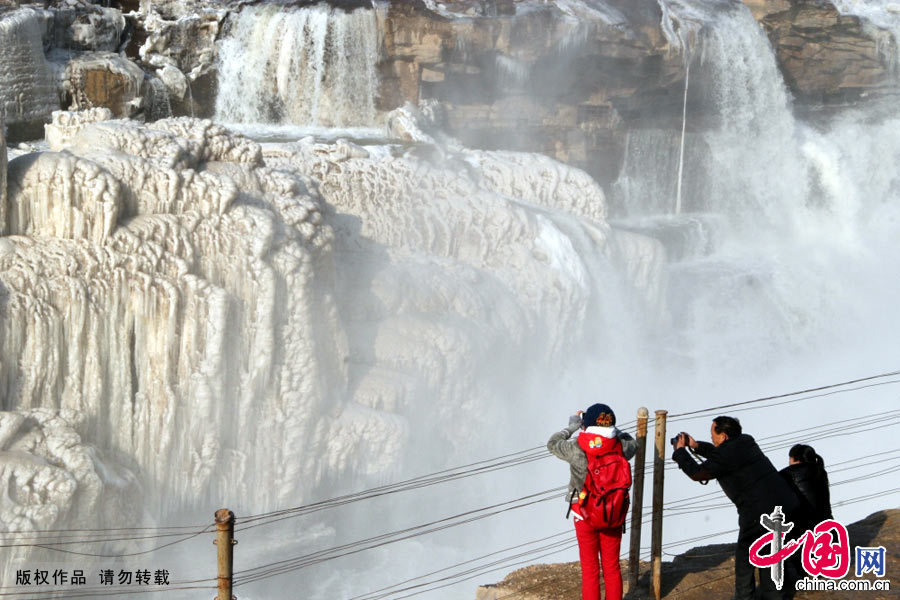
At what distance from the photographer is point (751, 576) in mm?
4320

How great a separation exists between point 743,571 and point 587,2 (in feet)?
40.4

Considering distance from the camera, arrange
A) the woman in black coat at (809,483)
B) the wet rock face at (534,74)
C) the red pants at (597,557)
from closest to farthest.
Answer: the red pants at (597,557), the woman in black coat at (809,483), the wet rock face at (534,74)

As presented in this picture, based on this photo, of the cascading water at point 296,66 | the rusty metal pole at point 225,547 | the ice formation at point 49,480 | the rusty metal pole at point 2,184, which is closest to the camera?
the rusty metal pole at point 225,547

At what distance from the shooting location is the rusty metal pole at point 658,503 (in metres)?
4.51

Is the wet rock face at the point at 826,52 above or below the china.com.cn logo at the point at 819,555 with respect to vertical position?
above

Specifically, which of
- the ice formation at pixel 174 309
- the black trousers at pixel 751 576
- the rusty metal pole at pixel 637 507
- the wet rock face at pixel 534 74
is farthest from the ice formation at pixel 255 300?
the wet rock face at pixel 534 74

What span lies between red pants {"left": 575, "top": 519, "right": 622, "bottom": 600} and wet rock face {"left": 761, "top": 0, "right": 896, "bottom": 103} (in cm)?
1472

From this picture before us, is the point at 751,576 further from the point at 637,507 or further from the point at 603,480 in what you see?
the point at 603,480

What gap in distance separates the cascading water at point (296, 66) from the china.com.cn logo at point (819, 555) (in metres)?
10.5

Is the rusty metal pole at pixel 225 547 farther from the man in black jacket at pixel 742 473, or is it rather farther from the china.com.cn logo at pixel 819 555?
the china.com.cn logo at pixel 819 555

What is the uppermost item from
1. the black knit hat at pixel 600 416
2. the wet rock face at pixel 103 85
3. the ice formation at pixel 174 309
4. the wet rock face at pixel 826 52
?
the wet rock face at pixel 826 52

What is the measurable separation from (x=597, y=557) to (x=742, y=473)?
2.33 feet

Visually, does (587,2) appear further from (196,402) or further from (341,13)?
(196,402)

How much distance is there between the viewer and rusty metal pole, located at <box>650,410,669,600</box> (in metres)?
4.51
